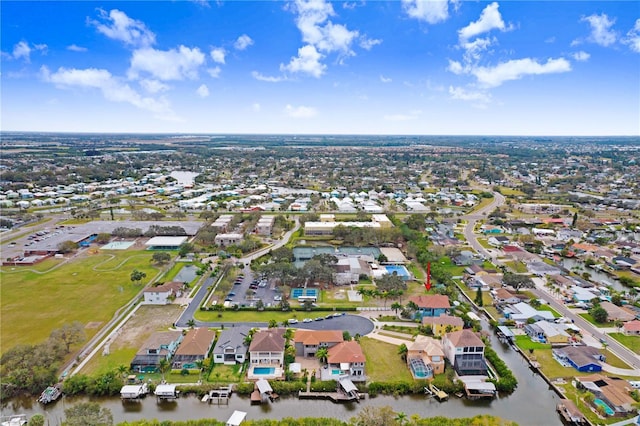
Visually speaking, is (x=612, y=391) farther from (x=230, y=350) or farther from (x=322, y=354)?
(x=230, y=350)

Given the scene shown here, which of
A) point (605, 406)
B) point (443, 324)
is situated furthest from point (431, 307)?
point (605, 406)

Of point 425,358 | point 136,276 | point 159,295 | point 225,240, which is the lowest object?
point 225,240

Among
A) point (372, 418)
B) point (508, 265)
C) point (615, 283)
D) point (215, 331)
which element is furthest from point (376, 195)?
point (372, 418)

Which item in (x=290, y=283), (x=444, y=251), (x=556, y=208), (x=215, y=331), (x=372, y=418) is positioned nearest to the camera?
(x=372, y=418)

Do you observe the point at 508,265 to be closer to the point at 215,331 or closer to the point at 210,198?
the point at 215,331

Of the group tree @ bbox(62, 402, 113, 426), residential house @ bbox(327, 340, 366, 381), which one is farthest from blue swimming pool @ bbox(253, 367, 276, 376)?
tree @ bbox(62, 402, 113, 426)

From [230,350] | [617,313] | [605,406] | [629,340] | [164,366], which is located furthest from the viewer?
[617,313]

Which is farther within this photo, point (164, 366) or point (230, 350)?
point (230, 350)
